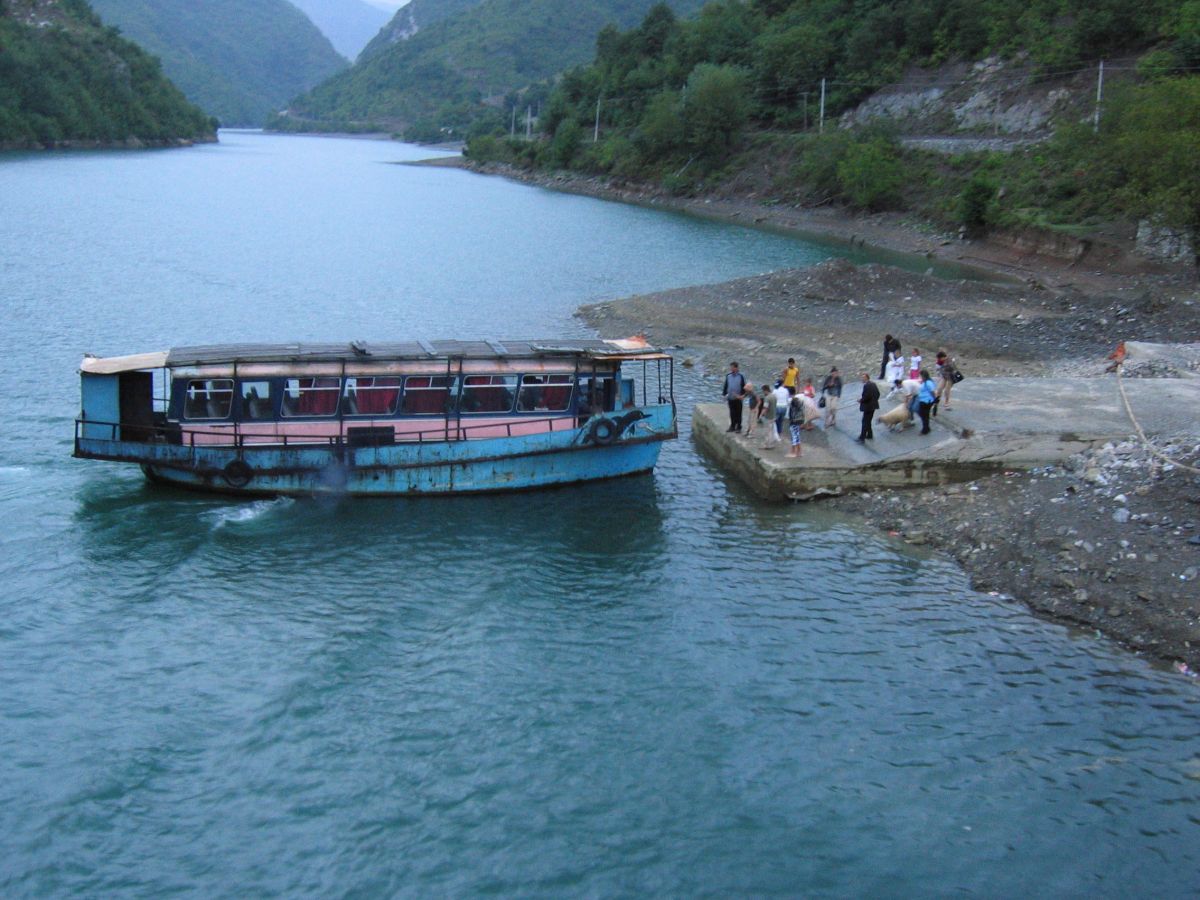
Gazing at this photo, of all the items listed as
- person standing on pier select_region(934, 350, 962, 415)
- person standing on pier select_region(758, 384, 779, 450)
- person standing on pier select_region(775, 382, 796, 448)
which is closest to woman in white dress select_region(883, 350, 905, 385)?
person standing on pier select_region(934, 350, 962, 415)

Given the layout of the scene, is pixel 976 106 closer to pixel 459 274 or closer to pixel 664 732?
pixel 459 274

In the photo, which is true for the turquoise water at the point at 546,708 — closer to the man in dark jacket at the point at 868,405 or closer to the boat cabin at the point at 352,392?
the boat cabin at the point at 352,392

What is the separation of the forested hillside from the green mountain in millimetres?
70660

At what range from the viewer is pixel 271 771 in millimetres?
15875

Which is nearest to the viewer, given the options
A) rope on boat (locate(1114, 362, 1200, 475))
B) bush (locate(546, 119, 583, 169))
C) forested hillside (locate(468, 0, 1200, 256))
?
rope on boat (locate(1114, 362, 1200, 475))

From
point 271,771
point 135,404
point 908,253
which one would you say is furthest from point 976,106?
point 271,771

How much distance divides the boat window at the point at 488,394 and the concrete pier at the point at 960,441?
6024mm

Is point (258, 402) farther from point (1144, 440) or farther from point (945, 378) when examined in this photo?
point (1144, 440)

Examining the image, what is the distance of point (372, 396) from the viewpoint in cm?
2695

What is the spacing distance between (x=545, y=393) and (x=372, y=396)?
4.33 m

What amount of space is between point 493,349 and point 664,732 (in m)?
13.4

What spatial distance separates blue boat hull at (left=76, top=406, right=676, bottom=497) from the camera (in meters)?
25.6

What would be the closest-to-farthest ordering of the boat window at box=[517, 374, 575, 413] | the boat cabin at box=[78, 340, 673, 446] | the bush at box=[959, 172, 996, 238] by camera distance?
the boat cabin at box=[78, 340, 673, 446] < the boat window at box=[517, 374, 575, 413] < the bush at box=[959, 172, 996, 238]

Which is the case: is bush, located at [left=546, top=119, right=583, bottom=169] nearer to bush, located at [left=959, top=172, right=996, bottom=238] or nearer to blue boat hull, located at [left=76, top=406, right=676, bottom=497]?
bush, located at [left=959, top=172, right=996, bottom=238]
